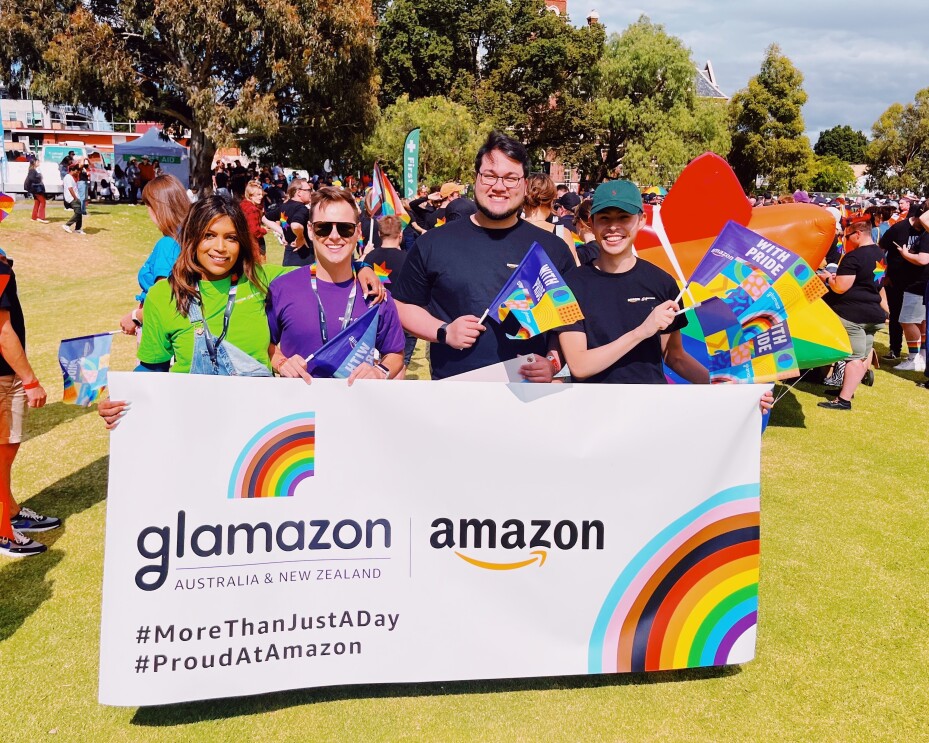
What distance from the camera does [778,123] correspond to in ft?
177

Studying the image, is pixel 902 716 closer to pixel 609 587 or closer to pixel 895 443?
pixel 609 587

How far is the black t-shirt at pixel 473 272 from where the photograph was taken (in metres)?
3.38

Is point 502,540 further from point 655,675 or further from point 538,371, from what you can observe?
point 655,675

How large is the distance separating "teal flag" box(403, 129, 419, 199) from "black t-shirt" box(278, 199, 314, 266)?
21.3ft

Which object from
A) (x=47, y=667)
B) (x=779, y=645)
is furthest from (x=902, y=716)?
(x=47, y=667)

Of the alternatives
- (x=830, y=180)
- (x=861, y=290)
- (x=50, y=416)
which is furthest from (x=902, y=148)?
(x=50, y=416)

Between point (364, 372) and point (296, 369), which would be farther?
point (364, 372)

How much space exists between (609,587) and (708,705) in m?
0.70

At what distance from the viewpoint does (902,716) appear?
311cm

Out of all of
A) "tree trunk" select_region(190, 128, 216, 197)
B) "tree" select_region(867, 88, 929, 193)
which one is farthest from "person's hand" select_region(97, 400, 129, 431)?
"tree" select_region(867, 88, 929, 193)

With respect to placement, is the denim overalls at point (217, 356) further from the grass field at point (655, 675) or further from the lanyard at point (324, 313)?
the grass field at point (655, 675)

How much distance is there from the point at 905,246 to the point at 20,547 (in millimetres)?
10032

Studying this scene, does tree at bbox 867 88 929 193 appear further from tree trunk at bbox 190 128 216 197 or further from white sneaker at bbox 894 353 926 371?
white sneaker at bbox 894 353 926 371

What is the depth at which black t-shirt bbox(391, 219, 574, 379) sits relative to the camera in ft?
11.1
